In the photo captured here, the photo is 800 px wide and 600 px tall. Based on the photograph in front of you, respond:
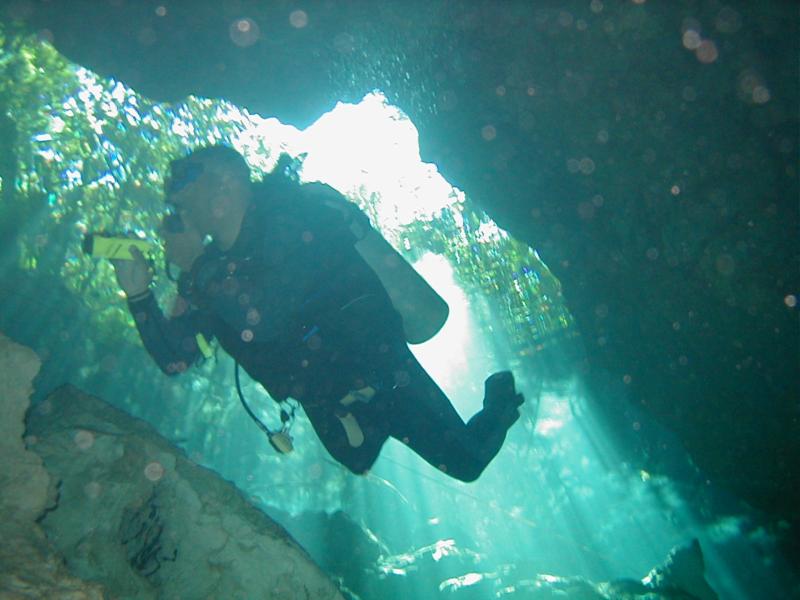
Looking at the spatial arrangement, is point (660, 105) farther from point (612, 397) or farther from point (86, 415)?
point (612, 397)

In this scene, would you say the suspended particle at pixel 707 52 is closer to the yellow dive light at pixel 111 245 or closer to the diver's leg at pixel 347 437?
the diver's leg at pixel 347 437

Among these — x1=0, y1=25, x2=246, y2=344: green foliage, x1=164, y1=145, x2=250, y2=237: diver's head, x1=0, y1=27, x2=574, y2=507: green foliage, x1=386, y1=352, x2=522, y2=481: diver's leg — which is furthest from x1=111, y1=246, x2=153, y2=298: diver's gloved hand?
x1=0, y1=25, x2=246, y2=344: green foliage

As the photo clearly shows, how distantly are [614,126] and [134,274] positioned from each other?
582 centimetres

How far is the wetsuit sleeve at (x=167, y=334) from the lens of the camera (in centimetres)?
367

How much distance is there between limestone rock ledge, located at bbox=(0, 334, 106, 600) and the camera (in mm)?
1539

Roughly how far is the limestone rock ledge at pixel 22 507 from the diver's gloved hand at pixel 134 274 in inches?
51.4

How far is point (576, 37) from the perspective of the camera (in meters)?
5.42

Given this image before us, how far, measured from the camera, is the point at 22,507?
203 cm

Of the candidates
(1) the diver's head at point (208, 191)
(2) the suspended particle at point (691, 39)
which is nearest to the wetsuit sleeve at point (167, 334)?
(1) the diver's head at point (208, 191)

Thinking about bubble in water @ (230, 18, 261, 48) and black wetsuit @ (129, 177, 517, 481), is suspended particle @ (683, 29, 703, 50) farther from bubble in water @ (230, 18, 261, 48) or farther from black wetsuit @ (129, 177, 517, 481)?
bubble in water @ (230, 18, 261, 48)

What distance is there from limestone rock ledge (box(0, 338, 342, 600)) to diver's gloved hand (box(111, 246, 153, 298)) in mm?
929

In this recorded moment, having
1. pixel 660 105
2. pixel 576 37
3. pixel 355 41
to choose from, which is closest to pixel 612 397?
pixel 660 105

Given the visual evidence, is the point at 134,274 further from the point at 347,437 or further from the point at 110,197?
the point at 110,197

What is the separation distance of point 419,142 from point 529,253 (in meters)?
4.20
